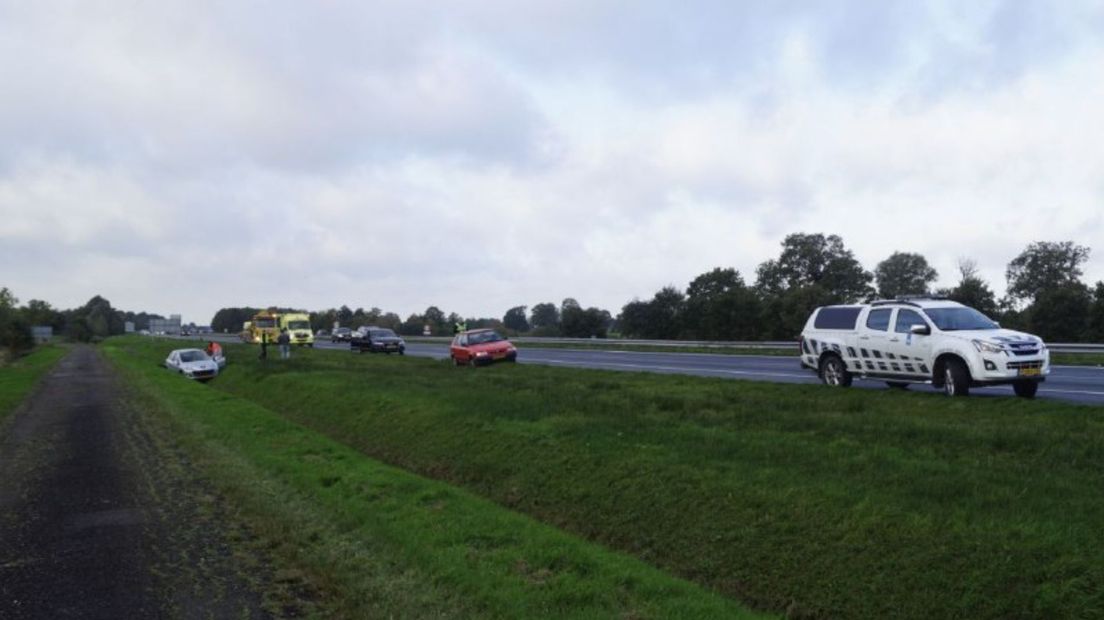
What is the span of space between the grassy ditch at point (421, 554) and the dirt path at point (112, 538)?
0.52 metres

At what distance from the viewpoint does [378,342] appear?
165 feet

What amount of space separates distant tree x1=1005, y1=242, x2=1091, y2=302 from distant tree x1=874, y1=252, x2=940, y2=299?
9.00 m

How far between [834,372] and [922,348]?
2.75 metres

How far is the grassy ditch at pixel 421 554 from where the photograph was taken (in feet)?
19.9

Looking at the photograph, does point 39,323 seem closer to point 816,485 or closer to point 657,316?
point 657,316

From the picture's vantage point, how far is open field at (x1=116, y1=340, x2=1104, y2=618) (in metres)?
5.94

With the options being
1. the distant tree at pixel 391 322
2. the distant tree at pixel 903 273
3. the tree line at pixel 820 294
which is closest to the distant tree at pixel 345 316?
the distant tree at pixel 391 322

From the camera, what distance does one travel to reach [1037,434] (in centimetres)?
954

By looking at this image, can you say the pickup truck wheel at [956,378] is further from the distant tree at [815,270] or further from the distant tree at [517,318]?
the distant tree at [517,318]

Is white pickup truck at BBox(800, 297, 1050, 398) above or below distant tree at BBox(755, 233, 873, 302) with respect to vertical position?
below

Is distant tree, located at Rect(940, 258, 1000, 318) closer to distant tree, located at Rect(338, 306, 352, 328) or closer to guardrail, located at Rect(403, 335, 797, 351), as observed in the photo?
guardrail, located at Rect(403, 335, 797, 351)

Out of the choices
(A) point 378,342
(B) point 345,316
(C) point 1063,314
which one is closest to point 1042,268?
(C) point 1063,314

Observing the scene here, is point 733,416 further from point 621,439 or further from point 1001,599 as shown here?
point 1001,599

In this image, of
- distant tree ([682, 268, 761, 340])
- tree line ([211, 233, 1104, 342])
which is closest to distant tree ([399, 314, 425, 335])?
tree line ([211, 233, 1104, 342])
